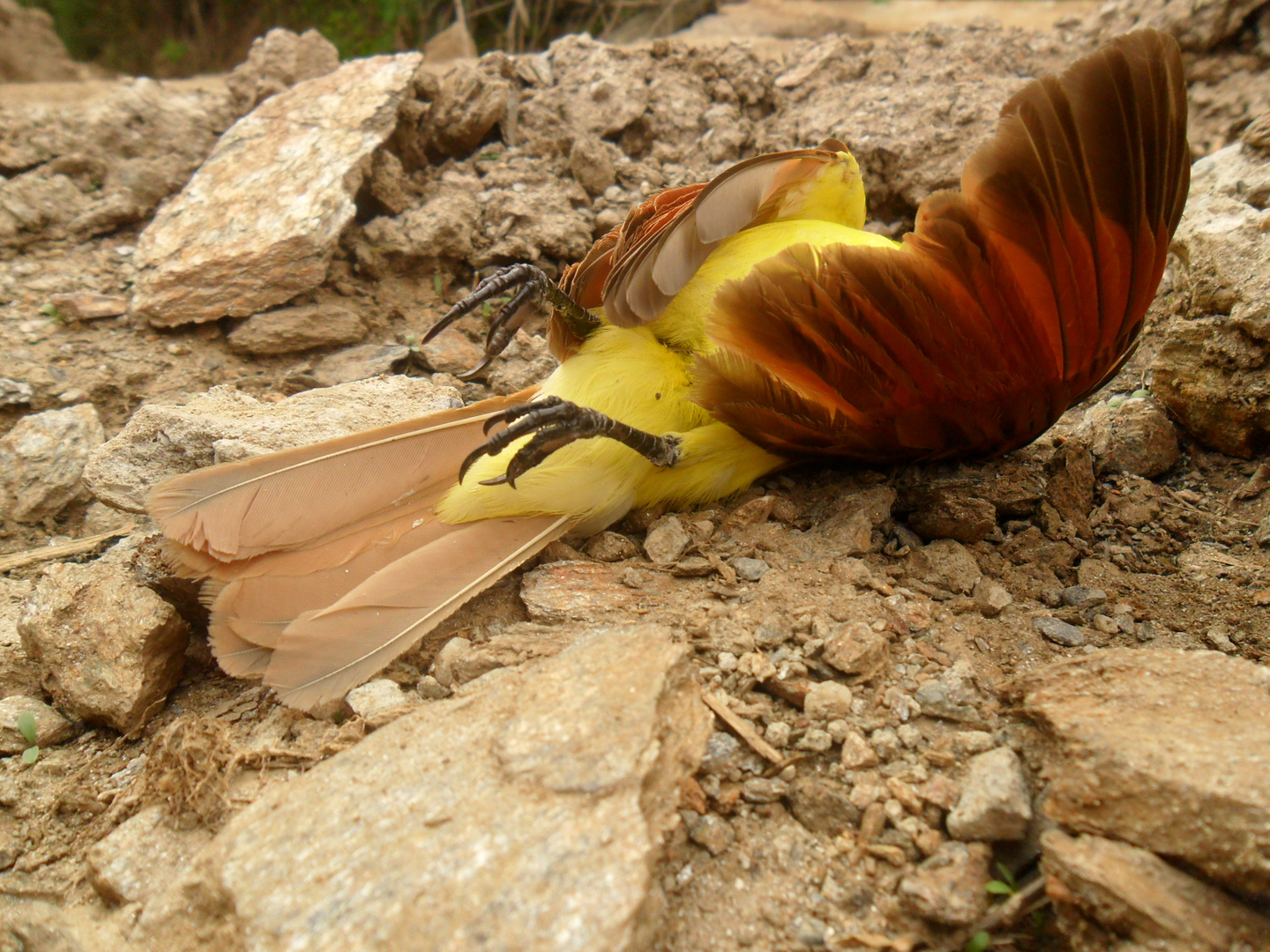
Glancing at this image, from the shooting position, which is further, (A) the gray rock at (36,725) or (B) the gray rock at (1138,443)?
(B) the gray rock at (1138,443)

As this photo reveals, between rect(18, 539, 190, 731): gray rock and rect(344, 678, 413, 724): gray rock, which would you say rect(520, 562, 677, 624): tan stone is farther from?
rect(18, 539, 190, 731): gray rock

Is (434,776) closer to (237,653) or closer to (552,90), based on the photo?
(237,653)

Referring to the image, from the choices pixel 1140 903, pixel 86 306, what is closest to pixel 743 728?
pixel 1140 903

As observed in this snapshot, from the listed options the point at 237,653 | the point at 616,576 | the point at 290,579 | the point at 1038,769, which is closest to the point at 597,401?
the point at 616,576

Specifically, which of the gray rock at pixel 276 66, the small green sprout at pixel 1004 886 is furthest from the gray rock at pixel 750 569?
the gray rock at pixel 276 66

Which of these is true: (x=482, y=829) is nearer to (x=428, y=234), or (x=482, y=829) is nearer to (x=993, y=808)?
(x=993, y=808)

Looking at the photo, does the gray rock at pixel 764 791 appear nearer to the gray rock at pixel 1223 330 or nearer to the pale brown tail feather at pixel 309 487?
the pale brown tail feather at pixel 309 487
